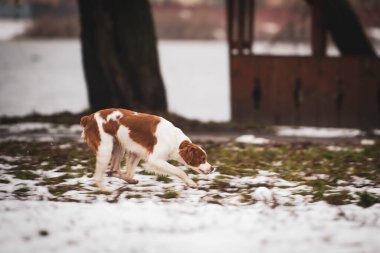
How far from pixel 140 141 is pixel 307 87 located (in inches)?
241

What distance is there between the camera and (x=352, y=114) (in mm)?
11836

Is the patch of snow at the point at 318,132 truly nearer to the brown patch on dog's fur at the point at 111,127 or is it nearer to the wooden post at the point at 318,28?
the wooden post at the point at 318,28

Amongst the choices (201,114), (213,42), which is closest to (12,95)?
(201,114)

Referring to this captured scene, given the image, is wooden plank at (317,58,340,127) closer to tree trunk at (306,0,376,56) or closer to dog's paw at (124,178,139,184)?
tree trunk at (306,0,376,56)

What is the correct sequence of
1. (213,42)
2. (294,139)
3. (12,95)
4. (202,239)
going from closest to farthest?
(202,239) → (294,139) → (12,95) → (213,42)

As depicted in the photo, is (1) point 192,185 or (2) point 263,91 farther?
(2) point 263,91

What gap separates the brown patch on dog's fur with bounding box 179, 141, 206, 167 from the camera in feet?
22.0

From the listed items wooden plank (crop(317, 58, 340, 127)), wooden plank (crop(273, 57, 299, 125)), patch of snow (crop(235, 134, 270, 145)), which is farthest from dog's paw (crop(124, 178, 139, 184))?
wooden plank (crop(317, 58, 340, 127))

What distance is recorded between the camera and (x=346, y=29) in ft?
42.4

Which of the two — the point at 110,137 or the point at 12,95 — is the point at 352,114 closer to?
the point at 110,137

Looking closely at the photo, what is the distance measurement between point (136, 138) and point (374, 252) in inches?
116

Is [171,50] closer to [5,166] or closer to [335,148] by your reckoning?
[335,148]

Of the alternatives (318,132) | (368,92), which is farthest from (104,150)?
(368,92)

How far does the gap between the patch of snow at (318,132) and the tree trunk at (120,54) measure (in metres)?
2.74
